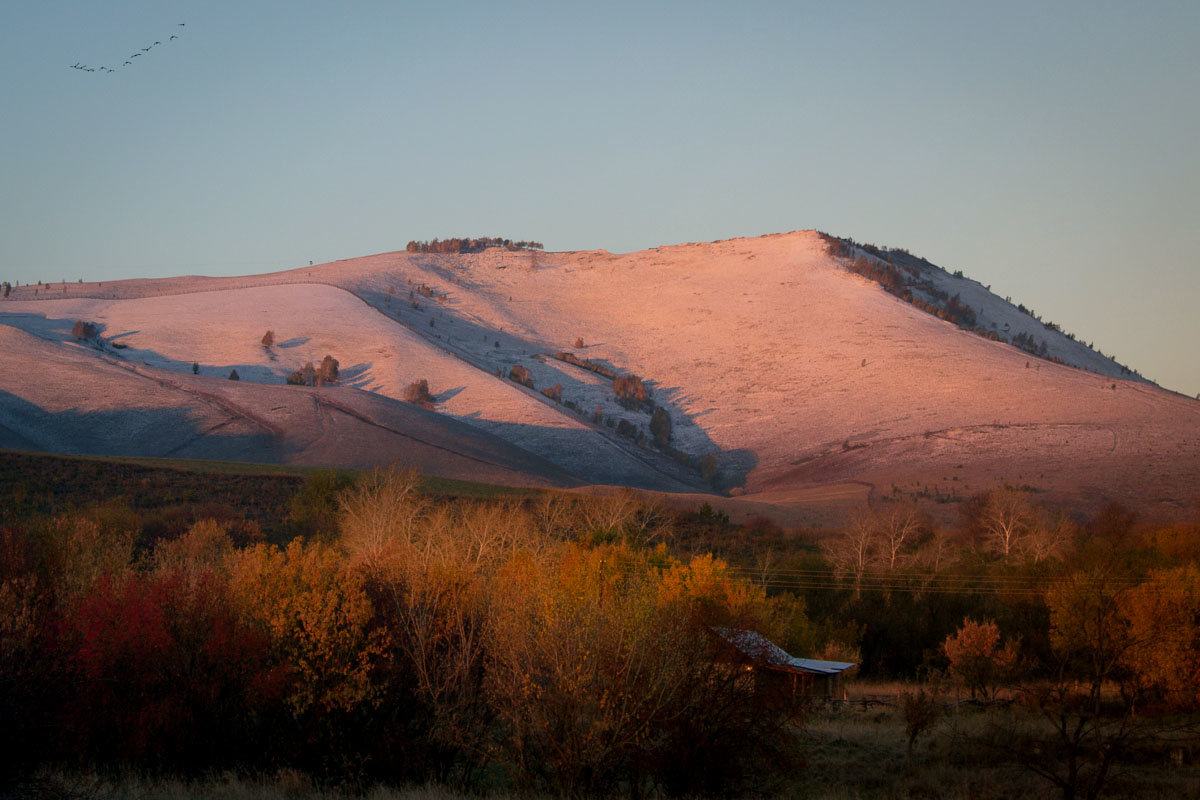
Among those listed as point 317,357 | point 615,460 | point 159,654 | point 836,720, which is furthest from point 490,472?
point 159,654

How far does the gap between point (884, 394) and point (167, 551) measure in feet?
263

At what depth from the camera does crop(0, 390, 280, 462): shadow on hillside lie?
7306 cm

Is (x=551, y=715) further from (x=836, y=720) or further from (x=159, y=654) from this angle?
(x=836, y=720)

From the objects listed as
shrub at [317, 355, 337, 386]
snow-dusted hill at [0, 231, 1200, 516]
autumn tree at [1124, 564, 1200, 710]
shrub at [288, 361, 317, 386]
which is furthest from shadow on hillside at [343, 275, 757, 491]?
autumn tree at [1124, 564, 1200, 710]

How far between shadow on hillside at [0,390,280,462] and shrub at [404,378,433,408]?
1870 cm

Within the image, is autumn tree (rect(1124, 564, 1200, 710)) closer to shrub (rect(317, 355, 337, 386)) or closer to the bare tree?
the bare tree

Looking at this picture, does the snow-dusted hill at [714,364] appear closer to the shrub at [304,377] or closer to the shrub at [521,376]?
the shrub at [521,376]

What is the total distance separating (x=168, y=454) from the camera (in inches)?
2889

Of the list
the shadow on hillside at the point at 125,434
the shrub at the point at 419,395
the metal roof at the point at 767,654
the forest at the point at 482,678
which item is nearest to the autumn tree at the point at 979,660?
the forest at the point at 482,678

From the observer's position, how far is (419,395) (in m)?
94.4

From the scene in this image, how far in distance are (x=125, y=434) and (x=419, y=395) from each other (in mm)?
26613

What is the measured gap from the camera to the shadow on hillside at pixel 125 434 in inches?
2876

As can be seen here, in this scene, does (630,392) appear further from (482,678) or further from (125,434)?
(482,678)

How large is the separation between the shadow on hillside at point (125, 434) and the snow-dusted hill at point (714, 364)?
404 centimetres
